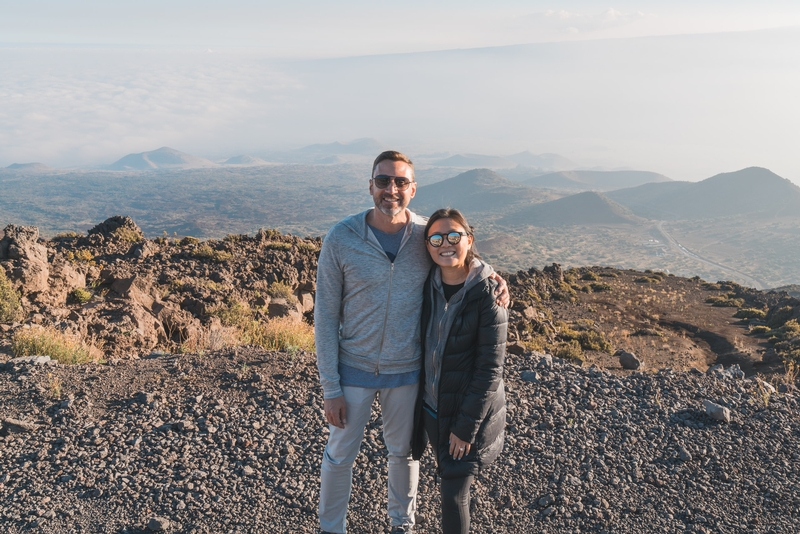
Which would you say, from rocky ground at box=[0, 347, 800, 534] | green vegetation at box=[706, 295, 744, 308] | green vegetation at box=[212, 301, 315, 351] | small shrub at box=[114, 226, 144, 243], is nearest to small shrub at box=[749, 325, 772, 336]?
green vegetation at box=[706, 295, 744, 308]

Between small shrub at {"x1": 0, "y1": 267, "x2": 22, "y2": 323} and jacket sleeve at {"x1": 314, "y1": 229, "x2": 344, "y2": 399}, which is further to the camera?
small shrub at {"x1": 0, "y1": 267, "x2": 22, "y2": 323}

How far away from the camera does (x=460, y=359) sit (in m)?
2.67

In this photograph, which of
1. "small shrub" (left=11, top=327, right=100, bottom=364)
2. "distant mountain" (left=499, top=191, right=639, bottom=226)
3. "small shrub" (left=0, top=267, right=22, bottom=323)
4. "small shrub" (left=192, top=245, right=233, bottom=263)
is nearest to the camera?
"small shrub" (left=11, top=327, right=100, bottom=364)

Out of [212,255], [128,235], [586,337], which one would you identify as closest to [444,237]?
[212,255]

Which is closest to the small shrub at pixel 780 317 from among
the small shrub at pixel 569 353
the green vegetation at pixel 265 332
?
the small shrub at pixel 569 353

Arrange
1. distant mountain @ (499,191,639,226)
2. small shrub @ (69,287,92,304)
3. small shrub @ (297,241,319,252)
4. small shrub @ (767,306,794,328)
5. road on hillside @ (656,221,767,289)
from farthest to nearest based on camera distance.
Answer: distant mountain @ (499,191,639,226) → road on hillside @ (656,221,767,289) → small shrub @ (767,306,794,328) → small shrub @ (297,241,319,252) → small shrub @ (69,287,92,304)

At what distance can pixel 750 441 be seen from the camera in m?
4.79

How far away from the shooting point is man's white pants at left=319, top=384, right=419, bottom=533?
289cm

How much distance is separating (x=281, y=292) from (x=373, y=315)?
320 inches

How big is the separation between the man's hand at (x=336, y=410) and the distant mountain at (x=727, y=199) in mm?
166116

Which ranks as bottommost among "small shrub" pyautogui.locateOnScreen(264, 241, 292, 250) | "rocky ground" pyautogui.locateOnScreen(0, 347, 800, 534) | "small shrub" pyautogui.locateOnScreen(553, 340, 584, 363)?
"small shrub" pyautogui.locateOnScreen(553, 340, 584, 363)

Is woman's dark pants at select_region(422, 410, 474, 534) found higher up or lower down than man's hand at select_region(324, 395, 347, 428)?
lower down

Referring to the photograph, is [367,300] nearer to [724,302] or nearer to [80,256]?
[80,256]

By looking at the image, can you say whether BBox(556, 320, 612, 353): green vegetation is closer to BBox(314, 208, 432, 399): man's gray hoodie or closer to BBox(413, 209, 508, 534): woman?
BBox(413, 209, 508, 534): woman
